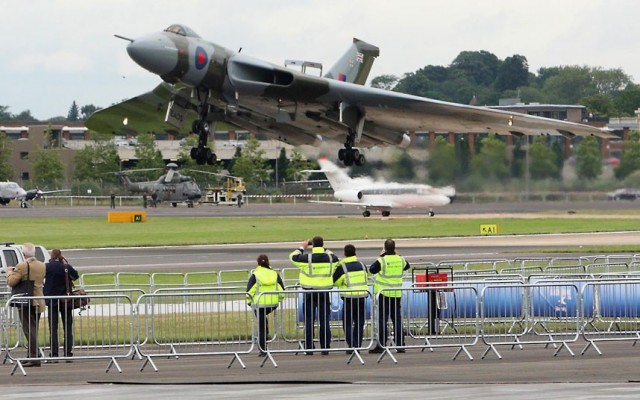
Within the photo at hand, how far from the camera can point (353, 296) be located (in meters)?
18.0

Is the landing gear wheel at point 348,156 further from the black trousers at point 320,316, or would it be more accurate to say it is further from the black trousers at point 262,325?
the black trousers at point 262,325

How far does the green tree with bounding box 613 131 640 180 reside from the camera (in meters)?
48.7

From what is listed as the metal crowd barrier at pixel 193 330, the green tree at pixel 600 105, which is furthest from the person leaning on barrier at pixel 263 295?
the green tree at pixel 600 105

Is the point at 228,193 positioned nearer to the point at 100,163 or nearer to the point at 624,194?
the point at 100,163

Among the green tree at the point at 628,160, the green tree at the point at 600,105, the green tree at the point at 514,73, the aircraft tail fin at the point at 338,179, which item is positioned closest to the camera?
the green tree at the point at 628,160

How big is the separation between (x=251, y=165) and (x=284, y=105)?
68.0 m

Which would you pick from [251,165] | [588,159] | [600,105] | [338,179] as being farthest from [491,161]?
[251,165]

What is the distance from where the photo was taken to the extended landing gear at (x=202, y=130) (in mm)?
39281

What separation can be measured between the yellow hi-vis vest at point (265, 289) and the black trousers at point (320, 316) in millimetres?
545

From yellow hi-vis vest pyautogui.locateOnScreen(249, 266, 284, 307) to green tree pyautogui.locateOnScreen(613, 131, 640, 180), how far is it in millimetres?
33157

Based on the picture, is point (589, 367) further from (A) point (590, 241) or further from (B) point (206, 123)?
(A) point (590, 241)

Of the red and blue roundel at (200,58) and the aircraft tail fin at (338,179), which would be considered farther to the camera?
the aircraft tail fin at (338,179)

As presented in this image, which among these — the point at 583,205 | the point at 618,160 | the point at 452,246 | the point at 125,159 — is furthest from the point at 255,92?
the point at 125,159

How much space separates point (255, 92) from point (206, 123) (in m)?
1.85
